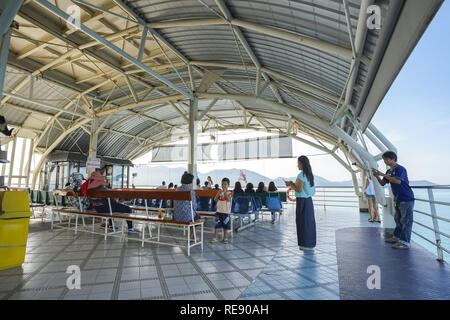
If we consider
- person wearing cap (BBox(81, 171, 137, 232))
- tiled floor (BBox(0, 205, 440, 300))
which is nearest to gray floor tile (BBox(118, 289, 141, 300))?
tiled floor (BBox(0, 205, 440, 300))

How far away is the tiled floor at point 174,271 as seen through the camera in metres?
2.47

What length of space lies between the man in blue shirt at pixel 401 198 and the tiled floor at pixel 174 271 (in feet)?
4.07

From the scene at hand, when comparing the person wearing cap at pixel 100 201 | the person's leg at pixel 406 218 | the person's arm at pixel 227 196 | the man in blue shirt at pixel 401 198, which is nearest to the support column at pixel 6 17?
Answer: the person wearing cap at pixel 100 201

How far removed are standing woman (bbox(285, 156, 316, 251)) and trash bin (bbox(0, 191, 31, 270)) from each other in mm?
4366

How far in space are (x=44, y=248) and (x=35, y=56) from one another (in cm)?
973

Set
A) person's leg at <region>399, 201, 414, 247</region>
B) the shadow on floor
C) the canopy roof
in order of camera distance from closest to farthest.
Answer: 1. the shadow on floor
2. the canopy roof
3. person's leg at <region>399, 201, 414, 247</region>

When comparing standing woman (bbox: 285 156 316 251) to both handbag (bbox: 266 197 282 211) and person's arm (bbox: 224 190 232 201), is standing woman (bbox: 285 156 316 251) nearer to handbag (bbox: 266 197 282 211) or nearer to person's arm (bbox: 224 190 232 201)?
person's arm (bbox: 224 190 232 201)

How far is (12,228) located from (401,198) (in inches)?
Answer: 250

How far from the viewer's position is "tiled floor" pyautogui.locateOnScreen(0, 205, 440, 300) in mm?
2467

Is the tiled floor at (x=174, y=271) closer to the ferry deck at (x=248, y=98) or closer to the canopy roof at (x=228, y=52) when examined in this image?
the ferry deck at (x=248, y=98)

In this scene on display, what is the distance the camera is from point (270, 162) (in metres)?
19.2

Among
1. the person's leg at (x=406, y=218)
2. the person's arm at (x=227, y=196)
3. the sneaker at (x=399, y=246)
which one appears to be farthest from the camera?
the person's arm at (x=227, y=196)

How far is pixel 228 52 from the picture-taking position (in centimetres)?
793

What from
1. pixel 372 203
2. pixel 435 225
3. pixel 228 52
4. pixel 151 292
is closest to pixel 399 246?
pixel 435 225
